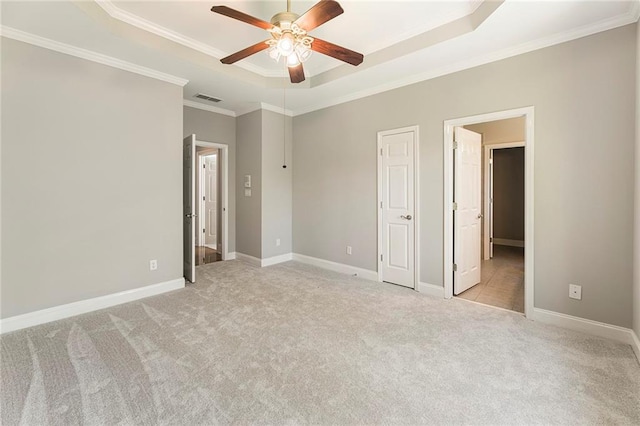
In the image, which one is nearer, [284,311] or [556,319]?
[556,319]

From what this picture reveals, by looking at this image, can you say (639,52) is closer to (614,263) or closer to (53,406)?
(614,263)

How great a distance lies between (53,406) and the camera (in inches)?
68.7

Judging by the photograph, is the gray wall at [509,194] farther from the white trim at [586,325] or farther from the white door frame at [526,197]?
the white trim at [586,325]

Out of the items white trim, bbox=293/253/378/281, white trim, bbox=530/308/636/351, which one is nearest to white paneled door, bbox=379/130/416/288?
white trim, bbox=293/253/378/281

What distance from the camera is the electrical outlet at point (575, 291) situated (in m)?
2.69

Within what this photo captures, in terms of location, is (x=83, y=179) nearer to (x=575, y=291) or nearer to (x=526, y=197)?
(x=526, y=197)

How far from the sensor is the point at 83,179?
3.10 metres

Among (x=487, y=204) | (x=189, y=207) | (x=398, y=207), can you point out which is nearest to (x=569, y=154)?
(x=398, y=207)

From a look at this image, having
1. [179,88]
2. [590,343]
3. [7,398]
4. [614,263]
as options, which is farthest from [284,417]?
[179,88]

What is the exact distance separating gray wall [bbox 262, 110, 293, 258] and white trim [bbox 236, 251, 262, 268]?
18 cm

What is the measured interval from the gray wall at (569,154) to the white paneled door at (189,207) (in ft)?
10.0

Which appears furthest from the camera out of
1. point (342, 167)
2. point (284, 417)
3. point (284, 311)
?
point (342, 167)

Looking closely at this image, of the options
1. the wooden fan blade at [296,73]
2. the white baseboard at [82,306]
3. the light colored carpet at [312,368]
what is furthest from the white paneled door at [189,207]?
the wooden fan blade at [296,73]

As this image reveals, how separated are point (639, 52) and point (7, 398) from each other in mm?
5214
